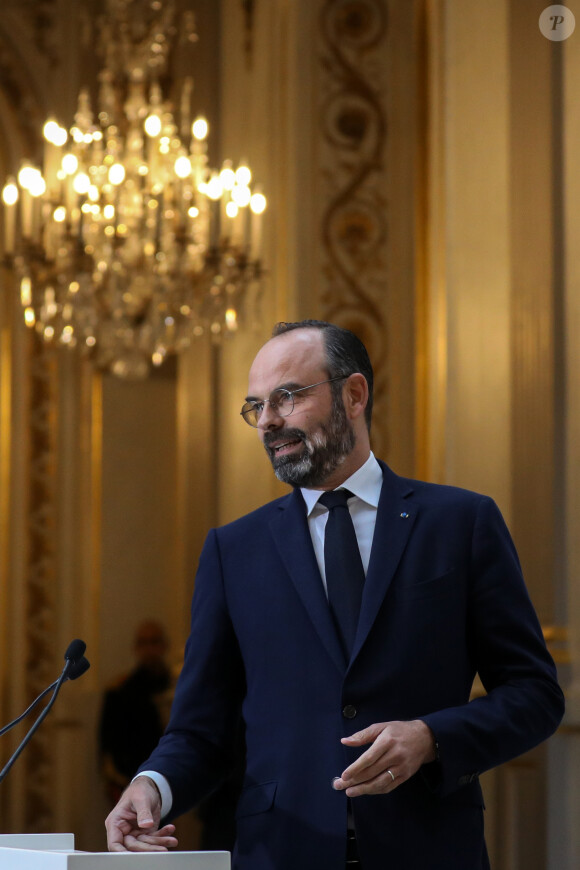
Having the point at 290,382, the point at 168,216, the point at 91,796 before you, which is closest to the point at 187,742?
the point at 290,382

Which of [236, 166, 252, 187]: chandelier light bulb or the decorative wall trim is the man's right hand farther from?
the decorative wall trim

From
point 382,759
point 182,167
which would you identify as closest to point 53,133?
point 182,167

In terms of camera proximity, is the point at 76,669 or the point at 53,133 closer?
the point at 76,669

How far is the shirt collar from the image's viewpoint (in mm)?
2205

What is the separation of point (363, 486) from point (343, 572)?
202mm

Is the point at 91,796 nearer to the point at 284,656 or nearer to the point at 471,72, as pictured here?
the point at 471,72

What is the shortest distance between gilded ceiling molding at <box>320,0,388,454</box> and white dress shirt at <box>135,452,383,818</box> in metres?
3.54

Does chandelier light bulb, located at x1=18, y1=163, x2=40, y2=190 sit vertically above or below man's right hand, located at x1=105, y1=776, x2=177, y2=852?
above

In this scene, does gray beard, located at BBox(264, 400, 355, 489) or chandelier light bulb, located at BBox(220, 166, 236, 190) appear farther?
chandelier light bulb, located at BBox(220, 166, 236, 190)

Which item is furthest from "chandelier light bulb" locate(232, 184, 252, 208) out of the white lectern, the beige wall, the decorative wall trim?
the white lectern

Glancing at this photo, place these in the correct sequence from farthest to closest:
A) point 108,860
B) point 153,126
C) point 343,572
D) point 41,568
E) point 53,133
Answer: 1. point 41,568
2. point 153,126
3. point 53,133
4. point 343,572
5. point 108,860

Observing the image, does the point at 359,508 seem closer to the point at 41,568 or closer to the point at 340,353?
the point at 340,353

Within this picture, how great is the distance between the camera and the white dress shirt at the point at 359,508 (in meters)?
2.17

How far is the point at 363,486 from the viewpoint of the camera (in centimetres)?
222
